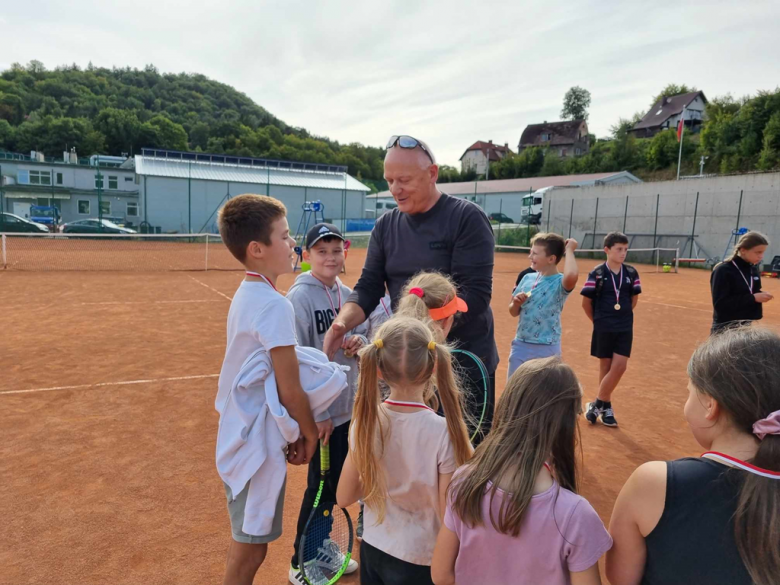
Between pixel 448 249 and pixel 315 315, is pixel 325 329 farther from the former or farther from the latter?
pixel 448 249

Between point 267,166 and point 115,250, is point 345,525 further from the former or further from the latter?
point 267,166

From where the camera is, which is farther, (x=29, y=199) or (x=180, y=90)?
(x=180, y=90)

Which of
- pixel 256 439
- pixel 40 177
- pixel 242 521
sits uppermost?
pixel 40 177

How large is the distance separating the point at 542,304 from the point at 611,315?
1.09 meters

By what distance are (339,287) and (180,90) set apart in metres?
112

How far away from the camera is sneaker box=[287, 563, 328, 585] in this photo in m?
2.71

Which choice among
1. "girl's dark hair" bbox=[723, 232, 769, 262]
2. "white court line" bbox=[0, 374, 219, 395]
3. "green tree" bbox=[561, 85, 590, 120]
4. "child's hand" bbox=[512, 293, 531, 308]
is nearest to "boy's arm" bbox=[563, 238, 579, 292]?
"child's hand" bbox=[512, 293, 531, 308]

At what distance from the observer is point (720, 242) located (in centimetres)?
2641

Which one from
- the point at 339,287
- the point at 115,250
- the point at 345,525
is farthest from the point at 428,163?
the point at 115,250

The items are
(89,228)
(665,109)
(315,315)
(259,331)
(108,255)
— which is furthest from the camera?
(665,109)

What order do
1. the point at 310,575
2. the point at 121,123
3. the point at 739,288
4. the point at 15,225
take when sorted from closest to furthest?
the point at 310,575
the point at 739,288
the point at 15,225
the point at 121,123

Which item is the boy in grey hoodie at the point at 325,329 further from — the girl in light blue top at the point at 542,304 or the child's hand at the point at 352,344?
the girl in light blue top at the point at 542,304

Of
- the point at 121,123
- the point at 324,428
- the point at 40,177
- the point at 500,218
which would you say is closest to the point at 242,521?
the point at 324,428

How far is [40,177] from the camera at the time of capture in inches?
1768
